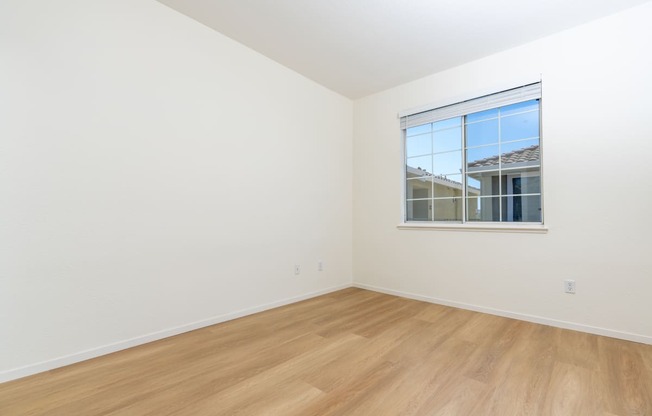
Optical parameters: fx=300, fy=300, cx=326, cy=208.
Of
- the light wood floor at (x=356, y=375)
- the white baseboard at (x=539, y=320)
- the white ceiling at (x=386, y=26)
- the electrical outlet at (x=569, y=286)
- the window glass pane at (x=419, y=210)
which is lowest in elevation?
the light wood floor at (x=356, y=375)

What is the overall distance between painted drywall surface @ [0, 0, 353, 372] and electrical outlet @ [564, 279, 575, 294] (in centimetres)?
258

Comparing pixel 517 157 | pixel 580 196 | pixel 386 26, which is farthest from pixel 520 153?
pixel 386 26

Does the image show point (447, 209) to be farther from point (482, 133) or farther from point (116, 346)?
point (116, 346)

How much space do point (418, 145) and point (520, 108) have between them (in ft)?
3.64

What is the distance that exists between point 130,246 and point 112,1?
1762 millimetres

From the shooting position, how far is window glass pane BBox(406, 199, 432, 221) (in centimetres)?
363

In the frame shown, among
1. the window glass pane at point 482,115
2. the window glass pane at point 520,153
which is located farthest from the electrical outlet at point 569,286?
the window glass pane at point 482,115

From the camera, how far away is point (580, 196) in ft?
8.39

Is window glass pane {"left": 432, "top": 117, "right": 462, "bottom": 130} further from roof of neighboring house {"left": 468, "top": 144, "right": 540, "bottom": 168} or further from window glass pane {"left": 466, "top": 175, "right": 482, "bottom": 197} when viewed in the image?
window glass pane {"left": 466, "top": 175, "right": 482, "bottom": 197}

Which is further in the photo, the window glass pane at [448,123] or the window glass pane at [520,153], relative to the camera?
the window glass pane at [448,123]

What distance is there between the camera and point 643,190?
7.57 feet

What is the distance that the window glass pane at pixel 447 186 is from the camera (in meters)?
3.39

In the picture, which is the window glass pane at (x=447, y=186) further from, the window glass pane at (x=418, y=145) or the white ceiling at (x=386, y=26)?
the white ceiling at (x=386, y=26)

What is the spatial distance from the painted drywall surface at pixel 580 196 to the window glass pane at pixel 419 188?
577 millimetres
